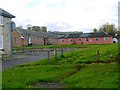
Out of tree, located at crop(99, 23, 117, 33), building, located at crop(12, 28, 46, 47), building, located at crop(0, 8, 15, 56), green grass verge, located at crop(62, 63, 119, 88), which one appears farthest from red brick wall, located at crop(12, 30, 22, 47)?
green grass verge, located at crop(62, 63, 119, 88)

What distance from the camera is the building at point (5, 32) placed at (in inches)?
1478

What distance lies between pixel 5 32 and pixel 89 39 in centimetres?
6245

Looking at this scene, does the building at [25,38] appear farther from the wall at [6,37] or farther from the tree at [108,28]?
the wall at [6,37]

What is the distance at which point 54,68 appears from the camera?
18.6m

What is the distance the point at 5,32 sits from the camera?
38156 mm

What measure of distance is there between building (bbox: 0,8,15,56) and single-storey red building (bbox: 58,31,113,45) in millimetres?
58619

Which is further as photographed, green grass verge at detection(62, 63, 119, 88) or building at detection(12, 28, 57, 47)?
building at detection(12, 28, 57, 47)

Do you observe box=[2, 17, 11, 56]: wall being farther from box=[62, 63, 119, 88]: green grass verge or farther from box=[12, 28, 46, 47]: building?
box=[12, 28, 46, 47]: building

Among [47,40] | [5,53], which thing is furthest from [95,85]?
[47,40]

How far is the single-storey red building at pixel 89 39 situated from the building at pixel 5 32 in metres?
58.6

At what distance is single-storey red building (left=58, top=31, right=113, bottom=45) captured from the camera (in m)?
95.0

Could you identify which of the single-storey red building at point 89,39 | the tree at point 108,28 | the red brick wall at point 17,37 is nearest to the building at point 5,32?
the red brick wall at point 17,37

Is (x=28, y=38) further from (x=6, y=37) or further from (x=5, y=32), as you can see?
(x=5, y=32)

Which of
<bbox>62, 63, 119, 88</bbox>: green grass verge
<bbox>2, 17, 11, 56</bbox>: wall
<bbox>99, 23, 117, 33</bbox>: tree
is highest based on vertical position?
<bbox>99, 23, 117, 33</bbox>: tree
